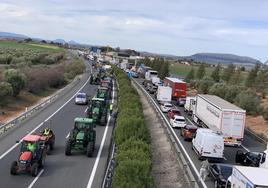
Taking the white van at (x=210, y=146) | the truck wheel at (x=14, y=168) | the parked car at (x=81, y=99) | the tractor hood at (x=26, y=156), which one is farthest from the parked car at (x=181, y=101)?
the truck wheel at (x=14, y=168)

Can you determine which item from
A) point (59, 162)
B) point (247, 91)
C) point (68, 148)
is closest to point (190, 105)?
point (247, 91)

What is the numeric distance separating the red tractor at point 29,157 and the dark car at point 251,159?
13.1 meters

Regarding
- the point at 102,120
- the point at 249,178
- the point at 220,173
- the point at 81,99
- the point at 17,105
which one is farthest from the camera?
the point at 17,105

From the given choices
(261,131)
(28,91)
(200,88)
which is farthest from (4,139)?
(200,88)

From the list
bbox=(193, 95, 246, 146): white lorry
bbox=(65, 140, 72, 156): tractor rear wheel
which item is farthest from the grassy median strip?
bbox=(193, 95, 246, 146): white lorry

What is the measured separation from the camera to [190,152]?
106ft

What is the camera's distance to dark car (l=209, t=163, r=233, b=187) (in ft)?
74.8

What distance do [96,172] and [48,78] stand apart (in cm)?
5851

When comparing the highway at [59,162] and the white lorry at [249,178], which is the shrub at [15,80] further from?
the white lorry at [249,178]

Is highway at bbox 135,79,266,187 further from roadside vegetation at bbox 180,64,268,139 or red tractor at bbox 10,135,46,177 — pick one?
red tractor at bbox 10,135,46,177

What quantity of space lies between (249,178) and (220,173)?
585 centimetres

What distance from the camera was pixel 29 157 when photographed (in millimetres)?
22109

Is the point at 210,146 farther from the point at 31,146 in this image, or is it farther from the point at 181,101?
the point at 181,101

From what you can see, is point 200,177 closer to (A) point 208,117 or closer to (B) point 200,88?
(A) point 208,117
